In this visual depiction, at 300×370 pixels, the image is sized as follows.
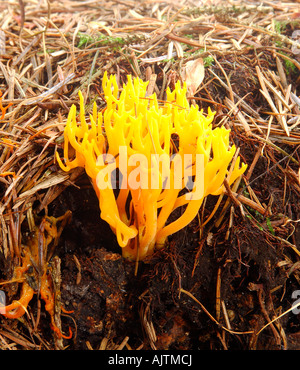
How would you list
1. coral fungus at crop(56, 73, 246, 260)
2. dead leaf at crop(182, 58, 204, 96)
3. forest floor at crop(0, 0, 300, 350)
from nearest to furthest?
coral fungus at crop(56, 73, 246, 260) < forest floor at crop(0, 0, 300, 350) < dead leaf at crop(182, 58, 204, 96)

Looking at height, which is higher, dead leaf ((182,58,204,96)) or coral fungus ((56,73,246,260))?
dead leaf ((182,58,204,96))

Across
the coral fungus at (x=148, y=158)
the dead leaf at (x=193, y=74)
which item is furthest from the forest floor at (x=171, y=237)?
the coral fungus at (x=148, y=158)

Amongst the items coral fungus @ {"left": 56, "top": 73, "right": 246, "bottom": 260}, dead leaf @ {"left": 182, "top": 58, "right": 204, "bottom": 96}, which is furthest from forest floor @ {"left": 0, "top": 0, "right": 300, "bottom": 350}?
coral fungus @ {"left": 56, "top": 73, "right": 246, "bottom": 260}

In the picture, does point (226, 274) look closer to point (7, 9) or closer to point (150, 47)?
point (150, 47)

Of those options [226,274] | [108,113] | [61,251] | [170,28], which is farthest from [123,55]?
[226,274]

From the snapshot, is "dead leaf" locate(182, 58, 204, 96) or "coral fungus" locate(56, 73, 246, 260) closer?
"coral fungus" locate(56, 73, 246, 260)

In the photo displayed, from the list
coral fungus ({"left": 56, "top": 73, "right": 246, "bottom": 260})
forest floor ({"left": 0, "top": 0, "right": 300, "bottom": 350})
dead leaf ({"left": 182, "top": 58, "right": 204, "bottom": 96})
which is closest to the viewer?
coral fungus ({"left": 56, "top": 73, "right": 246, "bottom": 260})

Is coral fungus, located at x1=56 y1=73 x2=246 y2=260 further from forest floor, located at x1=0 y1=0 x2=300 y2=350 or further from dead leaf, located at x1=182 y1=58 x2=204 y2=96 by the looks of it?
dead leaf, located at x1=182 y1=58 x2=204 y2=96
